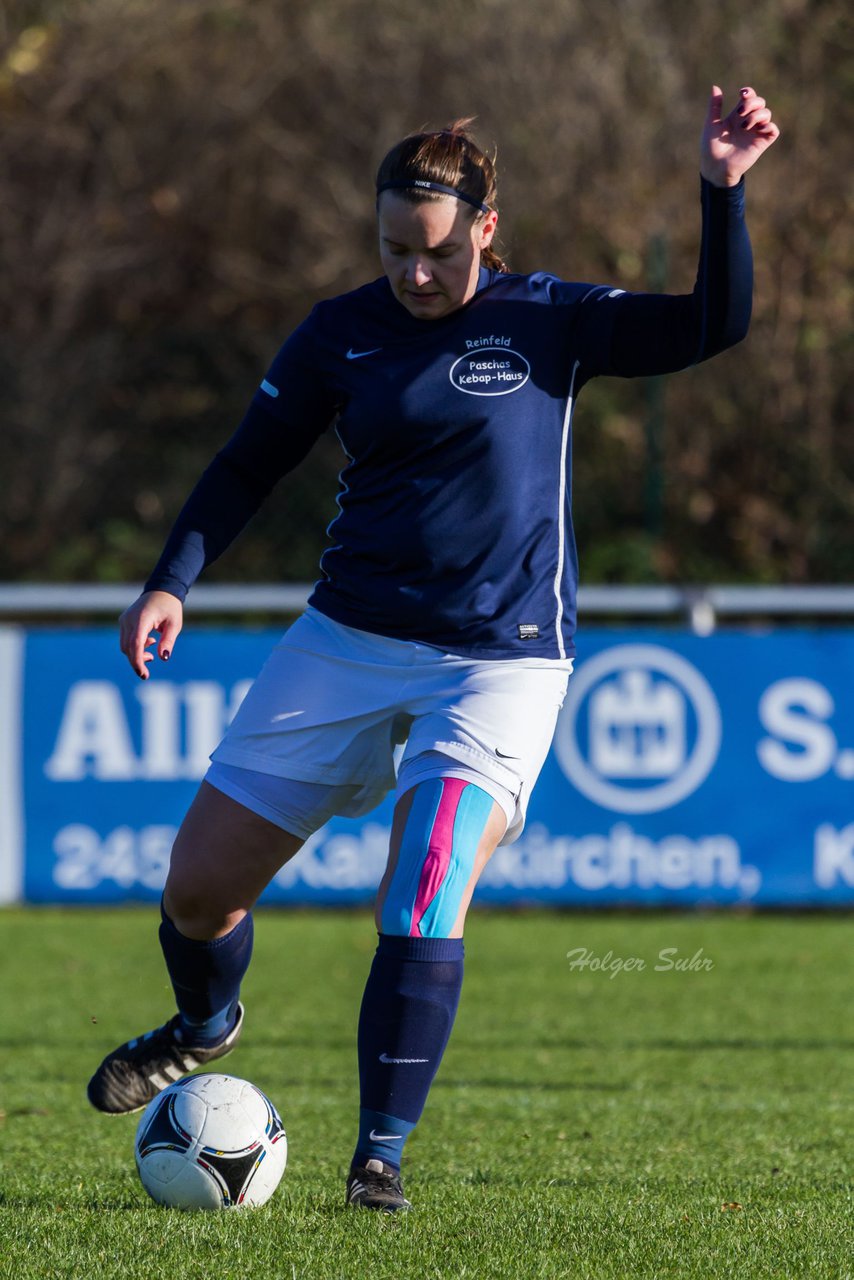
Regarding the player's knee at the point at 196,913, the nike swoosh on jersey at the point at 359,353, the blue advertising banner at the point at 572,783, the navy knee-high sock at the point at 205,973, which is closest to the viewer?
the nike swoosh on jersey at the point at 359,353

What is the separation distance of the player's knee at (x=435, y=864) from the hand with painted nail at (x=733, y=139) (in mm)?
1320

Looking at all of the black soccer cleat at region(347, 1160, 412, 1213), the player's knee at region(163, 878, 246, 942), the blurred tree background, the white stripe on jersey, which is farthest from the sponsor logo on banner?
the black soccer cleat at region(347, 1160, 412, 1213)

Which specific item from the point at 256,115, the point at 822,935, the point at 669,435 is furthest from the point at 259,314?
the point at 822,935

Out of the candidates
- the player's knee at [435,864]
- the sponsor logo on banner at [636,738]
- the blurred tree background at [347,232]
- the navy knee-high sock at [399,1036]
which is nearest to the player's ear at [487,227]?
the player's knee at [435,864]

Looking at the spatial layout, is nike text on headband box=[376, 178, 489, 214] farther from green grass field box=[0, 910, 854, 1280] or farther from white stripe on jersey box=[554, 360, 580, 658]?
green grass field box=[0, 910, 854, 1280]

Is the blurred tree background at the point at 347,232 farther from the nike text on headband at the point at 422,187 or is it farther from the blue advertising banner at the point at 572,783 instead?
the nike text on headband at the point at 422,187

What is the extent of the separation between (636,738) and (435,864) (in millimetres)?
6312

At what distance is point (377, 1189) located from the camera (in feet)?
11.3

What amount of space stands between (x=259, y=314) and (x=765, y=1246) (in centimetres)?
1171

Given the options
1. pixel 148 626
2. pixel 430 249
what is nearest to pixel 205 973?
pixel 148 626

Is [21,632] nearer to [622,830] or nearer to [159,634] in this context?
[622,830]

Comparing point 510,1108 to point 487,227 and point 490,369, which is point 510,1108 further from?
point 487,227

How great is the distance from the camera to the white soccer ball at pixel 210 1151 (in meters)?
3.58

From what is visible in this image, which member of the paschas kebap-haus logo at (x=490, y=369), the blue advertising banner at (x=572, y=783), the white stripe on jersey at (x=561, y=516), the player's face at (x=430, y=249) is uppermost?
the player's face at (x=430, y=249)
